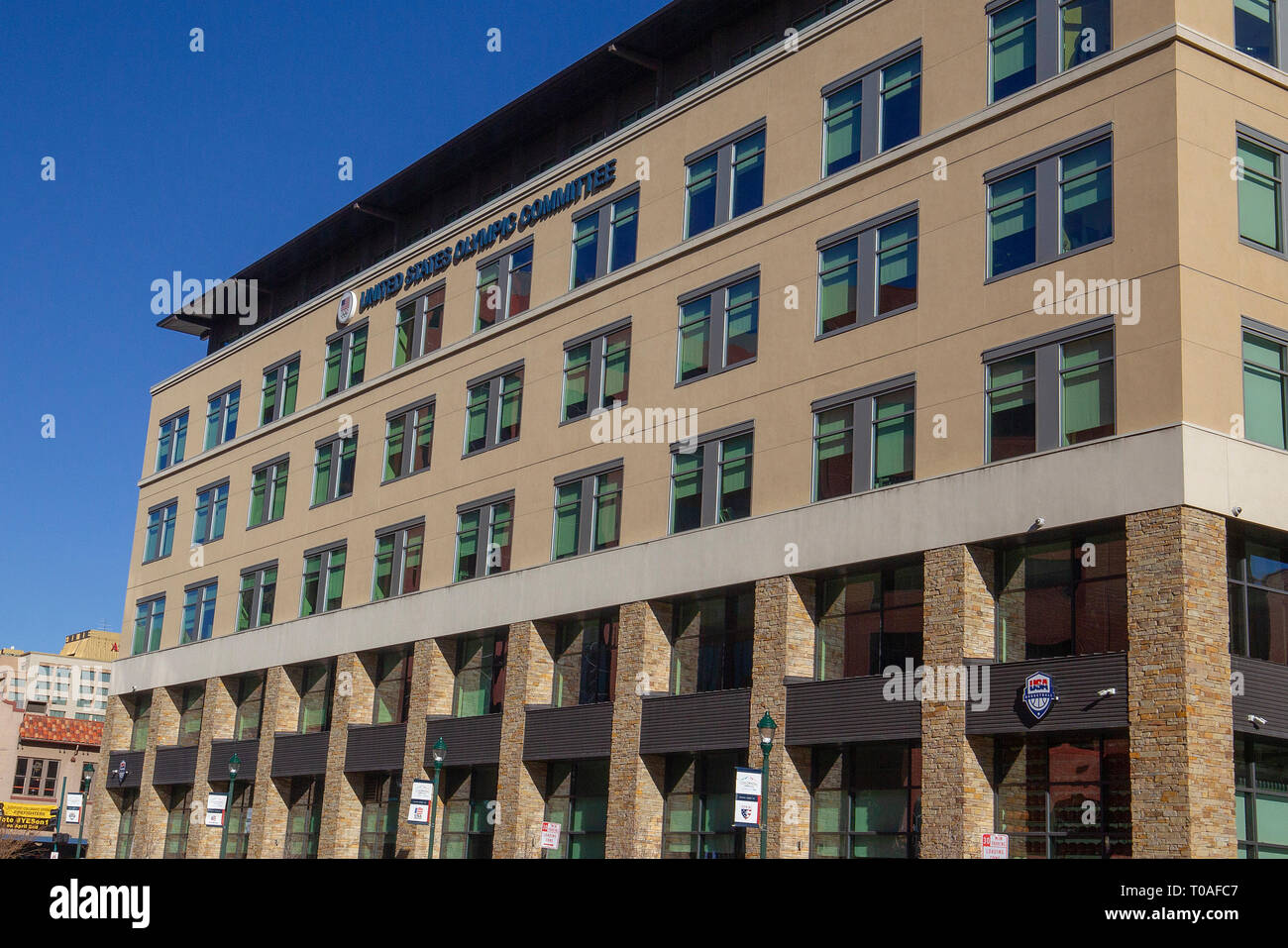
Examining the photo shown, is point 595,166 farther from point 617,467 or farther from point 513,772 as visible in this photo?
point 513,772

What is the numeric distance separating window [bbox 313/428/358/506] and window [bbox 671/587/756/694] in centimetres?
1929

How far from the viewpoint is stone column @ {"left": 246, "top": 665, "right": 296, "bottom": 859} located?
5169cm

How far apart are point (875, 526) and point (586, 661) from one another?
38.9 feet

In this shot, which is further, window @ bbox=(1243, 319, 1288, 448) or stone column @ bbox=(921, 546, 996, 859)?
stone column @ bbox=(921, 546, 996, 859)

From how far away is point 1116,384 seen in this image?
28266 mm

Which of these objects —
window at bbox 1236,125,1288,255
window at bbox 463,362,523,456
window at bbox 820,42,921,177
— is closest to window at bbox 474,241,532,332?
window at bbox 463,362,523,456

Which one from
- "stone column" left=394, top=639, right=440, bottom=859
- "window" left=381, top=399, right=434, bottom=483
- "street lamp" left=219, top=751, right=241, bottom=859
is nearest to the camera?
"stone column" left=394, top=639, right=440, bottom=859

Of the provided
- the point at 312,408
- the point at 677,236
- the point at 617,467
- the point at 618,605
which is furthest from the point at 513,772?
the point at 312,408

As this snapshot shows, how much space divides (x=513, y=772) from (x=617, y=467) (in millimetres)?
9365

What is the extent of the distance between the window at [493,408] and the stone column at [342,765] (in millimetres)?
9047

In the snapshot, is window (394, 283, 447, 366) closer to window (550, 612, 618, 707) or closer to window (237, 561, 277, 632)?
window (237, 561, 277, 632)

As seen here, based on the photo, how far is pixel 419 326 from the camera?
51.8 m

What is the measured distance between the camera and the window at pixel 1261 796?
1060 inches
